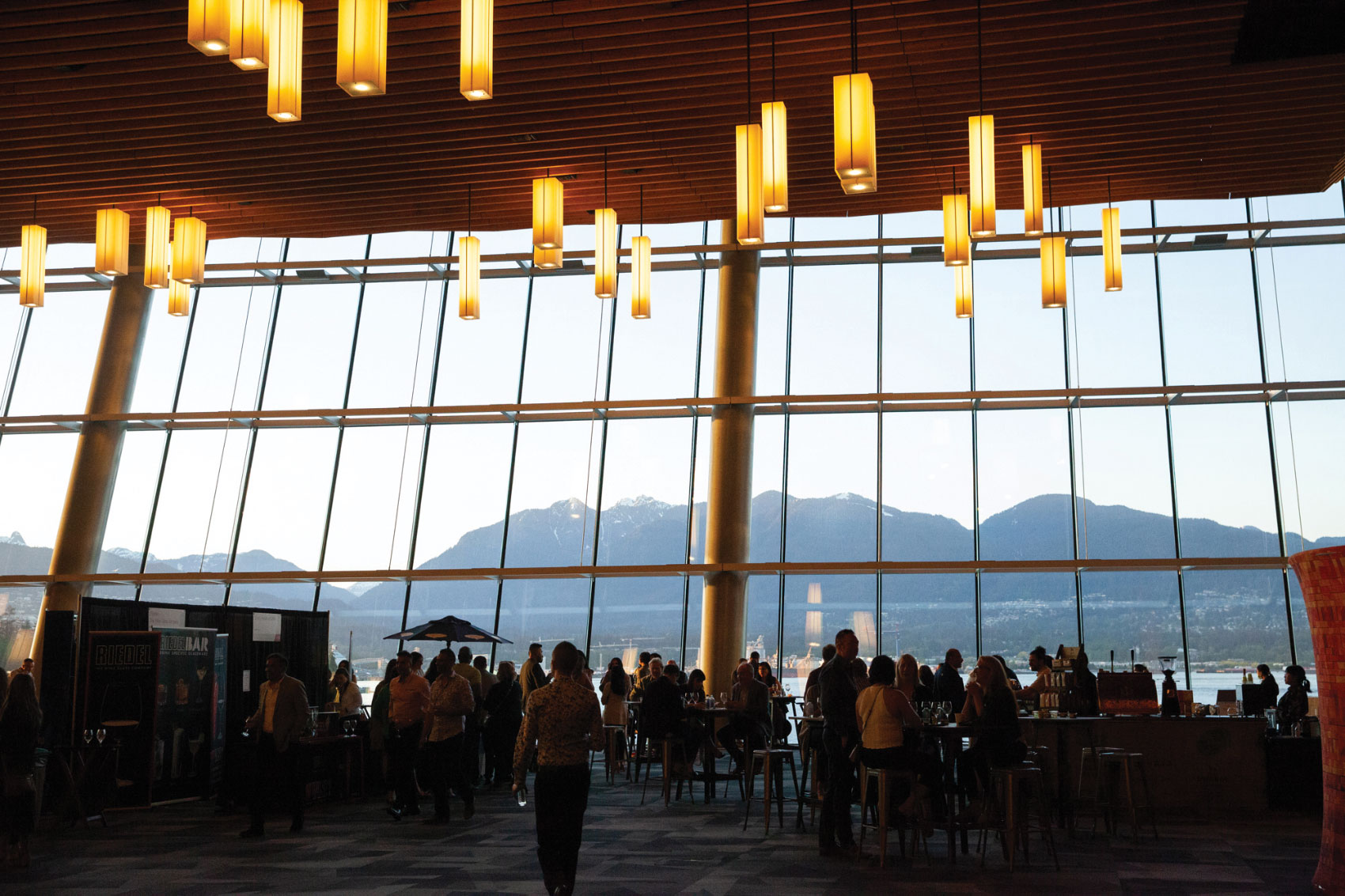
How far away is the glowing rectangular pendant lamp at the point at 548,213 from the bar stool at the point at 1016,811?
207 inches

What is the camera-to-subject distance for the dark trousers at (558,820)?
5.13m

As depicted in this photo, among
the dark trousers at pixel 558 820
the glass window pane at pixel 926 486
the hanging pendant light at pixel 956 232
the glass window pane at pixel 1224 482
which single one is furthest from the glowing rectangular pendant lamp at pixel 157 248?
the glass window pane at pixel 1224 482

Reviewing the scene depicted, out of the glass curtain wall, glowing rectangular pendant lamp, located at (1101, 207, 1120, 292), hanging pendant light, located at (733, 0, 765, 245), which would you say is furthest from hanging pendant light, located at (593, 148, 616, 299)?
the glass curtain wall

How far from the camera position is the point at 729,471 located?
15.3 meters

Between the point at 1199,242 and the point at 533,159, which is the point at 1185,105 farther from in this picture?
the point at 1199,242

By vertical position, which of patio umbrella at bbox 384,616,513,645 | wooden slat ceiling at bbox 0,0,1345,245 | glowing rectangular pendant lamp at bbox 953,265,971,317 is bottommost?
patio umbrella at bbox 384,616,513,645

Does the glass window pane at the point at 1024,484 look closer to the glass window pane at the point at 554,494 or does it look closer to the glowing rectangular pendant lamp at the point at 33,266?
the glass window pane at the point at 554,494

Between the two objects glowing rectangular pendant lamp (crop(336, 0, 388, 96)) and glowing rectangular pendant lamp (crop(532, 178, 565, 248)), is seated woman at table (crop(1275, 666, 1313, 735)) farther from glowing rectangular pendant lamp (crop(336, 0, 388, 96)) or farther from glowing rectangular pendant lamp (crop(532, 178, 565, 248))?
glowing rectangular pendant lamp (crop(336, 0, 388, 96))

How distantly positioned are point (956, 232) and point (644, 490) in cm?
808

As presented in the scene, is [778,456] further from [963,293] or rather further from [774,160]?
[774,160]

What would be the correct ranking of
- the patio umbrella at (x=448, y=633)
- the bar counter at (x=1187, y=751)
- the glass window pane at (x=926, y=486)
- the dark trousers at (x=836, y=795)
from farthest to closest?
the glass window pane at (x=926, y=486) → the patio umbrella at (x=448, y=633) → the bar counter at (x=1187, y=751) → the dark trousers at (x=836, y=795)

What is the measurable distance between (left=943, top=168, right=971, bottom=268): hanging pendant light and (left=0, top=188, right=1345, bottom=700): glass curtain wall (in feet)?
22.0

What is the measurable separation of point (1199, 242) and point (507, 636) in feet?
38.1

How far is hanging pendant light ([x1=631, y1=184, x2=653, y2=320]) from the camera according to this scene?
375 inches
